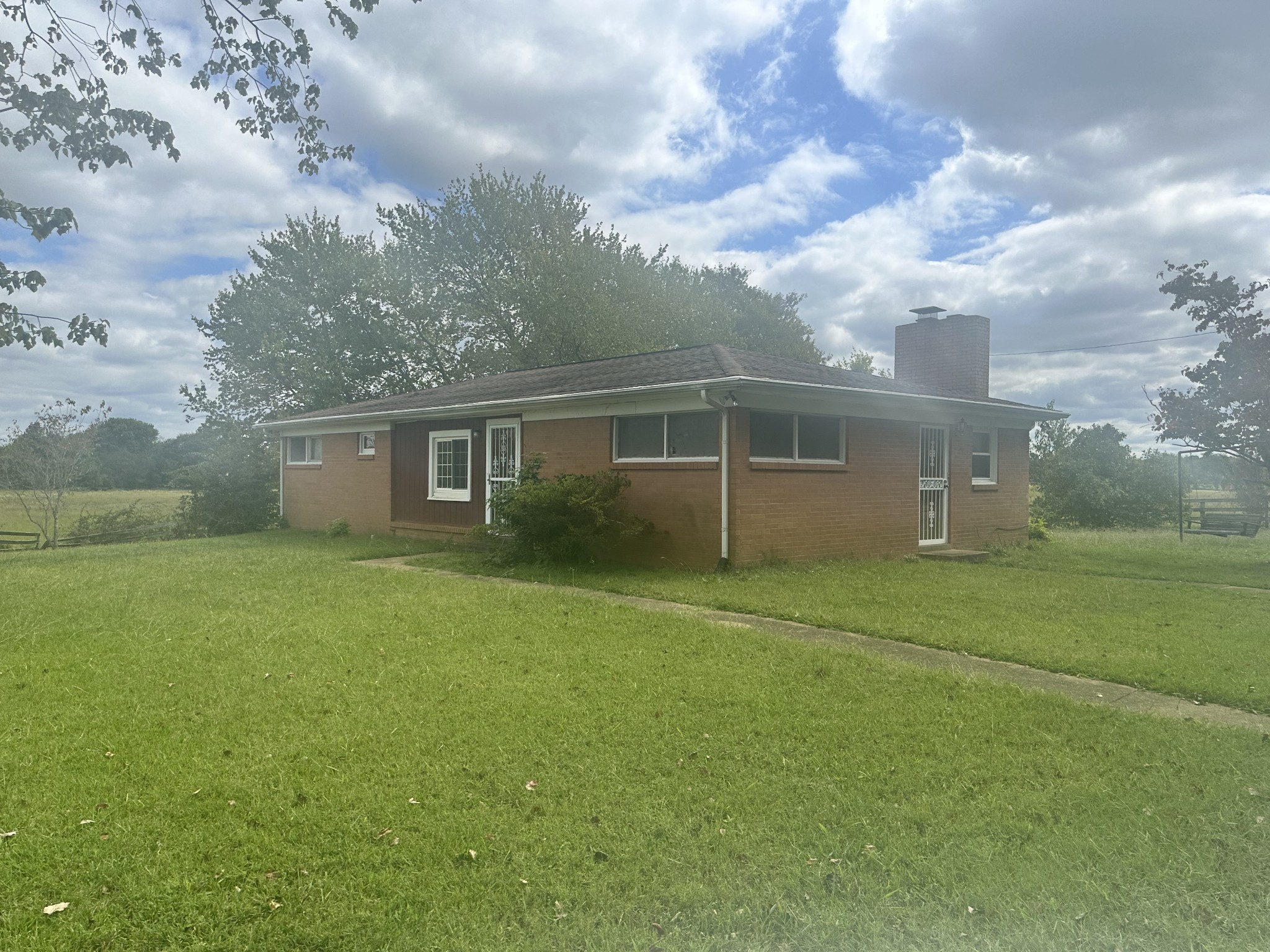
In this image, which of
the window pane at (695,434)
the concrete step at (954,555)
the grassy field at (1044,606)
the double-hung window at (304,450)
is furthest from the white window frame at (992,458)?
the double-hung window at (304,450)

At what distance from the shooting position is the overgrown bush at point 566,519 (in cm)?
1204

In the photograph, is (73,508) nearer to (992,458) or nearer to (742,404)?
(742,404)

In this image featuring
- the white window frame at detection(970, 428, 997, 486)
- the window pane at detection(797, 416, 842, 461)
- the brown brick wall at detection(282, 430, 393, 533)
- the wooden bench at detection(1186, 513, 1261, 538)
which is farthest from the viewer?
the wooden bench at detection(1186, 513, 1261, 538)

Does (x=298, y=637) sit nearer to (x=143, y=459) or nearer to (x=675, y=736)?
(x=675, y=736)

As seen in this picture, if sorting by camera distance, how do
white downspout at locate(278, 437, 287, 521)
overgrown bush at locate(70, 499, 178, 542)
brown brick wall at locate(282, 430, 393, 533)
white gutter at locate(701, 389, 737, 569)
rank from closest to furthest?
white gutter at locate(701, 389, 737, 569)
brown brick wall at locate(282, 430, 393, 533)
white downspout at locate(278, 437, 287, 521)
overgrown bush at locate(70, 499, 178, 542)

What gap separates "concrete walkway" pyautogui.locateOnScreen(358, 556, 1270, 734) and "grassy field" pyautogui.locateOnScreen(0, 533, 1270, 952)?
1.03ft

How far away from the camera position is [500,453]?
15.3 meters

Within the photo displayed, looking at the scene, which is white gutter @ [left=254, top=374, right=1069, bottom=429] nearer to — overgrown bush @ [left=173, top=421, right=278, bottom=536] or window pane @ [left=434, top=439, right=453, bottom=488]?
window pane @ [left=434, top=439, right=453, bottom=488]

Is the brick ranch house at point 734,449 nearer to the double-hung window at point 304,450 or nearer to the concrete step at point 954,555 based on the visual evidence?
the concrete step at point 954,555

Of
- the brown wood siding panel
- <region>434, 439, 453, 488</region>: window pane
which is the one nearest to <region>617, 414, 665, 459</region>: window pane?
the brown wood siding panel

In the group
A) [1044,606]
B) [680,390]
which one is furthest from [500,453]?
A: [1044,606]

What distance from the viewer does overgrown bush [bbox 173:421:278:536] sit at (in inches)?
882

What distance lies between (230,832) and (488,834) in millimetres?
1083

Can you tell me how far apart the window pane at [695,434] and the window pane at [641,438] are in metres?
0.21
